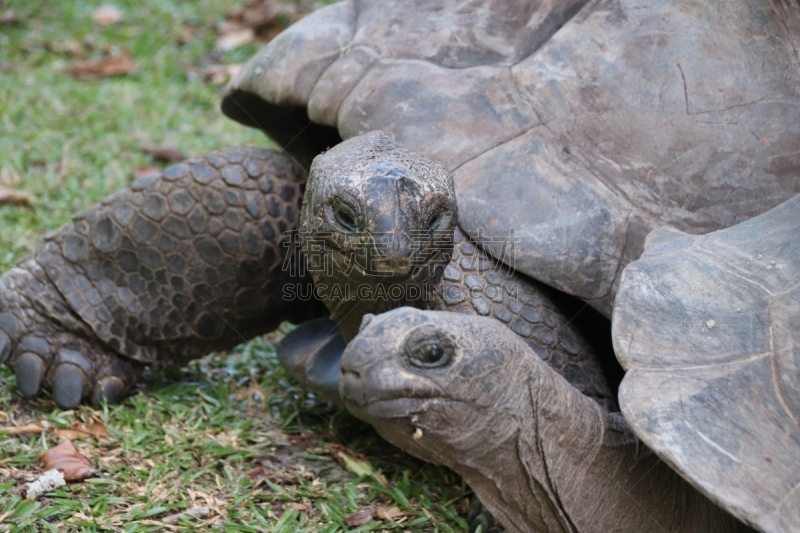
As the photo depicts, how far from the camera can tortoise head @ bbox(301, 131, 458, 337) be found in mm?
2277

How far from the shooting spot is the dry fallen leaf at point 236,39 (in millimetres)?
7535

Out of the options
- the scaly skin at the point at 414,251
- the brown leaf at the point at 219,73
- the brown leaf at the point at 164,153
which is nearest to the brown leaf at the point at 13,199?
the brown leaf at the point at 164,153

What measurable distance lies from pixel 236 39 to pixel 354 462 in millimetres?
5398

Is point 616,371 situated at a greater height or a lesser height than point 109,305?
lesser

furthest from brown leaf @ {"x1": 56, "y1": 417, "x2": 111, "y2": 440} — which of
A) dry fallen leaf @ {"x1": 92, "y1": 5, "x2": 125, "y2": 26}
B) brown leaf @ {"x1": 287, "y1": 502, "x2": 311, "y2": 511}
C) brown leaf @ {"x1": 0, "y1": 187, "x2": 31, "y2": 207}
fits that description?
dry fallen leaf @ {"x1": 92, "y1": 5, "x2": 125, "y2": 26}

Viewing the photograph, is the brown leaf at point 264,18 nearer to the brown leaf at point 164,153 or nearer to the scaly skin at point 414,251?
the brown leaf at point 164,153

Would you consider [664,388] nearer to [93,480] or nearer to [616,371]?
[616,371]

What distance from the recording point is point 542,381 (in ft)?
6.96

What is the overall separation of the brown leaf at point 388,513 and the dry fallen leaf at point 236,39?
5545mm

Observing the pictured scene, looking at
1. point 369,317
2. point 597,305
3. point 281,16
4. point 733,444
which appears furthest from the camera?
point 281,16

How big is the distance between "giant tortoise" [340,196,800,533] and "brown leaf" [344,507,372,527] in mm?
555

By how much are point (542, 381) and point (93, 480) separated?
4.72 ft

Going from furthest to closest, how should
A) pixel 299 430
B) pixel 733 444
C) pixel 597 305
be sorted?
pixel 299 430
pixel 597 305
pixel 733 444

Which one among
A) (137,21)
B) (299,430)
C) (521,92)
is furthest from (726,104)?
Answer: (137,21)
